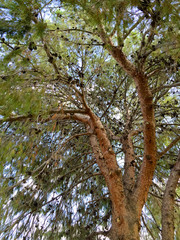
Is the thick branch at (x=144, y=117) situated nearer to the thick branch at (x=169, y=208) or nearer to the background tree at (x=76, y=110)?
the background tree at (x=76, y=110)

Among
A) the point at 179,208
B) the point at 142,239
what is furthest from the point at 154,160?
the point at 142,239

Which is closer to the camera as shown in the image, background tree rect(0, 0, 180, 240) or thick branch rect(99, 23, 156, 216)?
background tree rect(0, 0, 180, 240)

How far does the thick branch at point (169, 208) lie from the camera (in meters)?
1.93

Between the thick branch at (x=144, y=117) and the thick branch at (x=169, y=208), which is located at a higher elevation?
the thick branch at (x=144, y=117)

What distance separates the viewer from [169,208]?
6.79 feet

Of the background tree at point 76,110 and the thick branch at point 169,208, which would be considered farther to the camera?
the thick branch at point 169,208

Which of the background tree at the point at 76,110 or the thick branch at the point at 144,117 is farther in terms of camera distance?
the thick branch at the point at 144,117

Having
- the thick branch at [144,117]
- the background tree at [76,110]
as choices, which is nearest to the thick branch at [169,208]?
the background tree at [76,110]

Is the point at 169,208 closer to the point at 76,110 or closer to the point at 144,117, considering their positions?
the point at 144,117

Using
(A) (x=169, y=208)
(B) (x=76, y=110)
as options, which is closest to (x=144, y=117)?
(B) (x=76, y=110)

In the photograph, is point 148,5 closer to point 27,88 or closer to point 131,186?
point 27,88

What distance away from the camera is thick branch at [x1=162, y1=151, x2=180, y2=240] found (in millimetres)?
1926

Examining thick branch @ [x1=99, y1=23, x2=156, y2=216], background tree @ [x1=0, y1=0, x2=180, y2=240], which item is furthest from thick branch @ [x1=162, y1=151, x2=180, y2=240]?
thick branch @ [x1=99, y1=23, x2=156, y2=216]

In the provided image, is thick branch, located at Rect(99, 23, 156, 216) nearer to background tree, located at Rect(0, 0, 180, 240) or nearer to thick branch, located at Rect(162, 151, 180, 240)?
background tree, located at Rect(0, 0, 180, 240)
